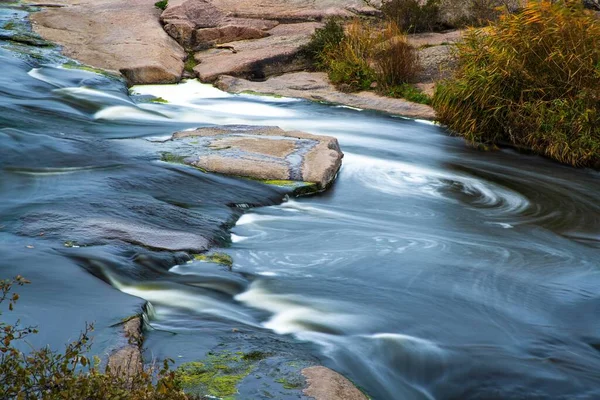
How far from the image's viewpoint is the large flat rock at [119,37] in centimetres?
1434

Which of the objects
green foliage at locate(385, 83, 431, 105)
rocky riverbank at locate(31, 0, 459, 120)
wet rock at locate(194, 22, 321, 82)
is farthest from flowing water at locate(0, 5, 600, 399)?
wet rock at locate(194, 22, 321, 82)

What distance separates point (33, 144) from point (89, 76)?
5124 millimetres

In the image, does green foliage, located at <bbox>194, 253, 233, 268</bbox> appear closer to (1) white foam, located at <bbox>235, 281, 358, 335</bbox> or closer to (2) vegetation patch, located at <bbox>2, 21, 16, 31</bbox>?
(1) white foam, located at <bbox>235, 281, 358, 335</bbox>

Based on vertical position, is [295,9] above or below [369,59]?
above

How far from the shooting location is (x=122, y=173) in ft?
24.1

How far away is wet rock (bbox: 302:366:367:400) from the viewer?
3.69m

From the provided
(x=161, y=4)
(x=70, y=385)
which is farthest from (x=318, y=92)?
(x=70, y=385)

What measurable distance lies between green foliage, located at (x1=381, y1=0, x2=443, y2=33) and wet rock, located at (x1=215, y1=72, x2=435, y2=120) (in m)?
2.51

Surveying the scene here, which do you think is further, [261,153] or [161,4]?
[161,4]

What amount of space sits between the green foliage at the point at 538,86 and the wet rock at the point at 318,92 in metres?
1.22

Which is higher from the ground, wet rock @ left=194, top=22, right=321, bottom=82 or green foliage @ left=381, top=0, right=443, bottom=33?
green foliage @ left=381, top=0, right=443, bottom=33

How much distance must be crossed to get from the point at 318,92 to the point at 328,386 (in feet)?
34.1

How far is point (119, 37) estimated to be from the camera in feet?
51.7

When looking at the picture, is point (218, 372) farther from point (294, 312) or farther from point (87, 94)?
point (87, 94)
